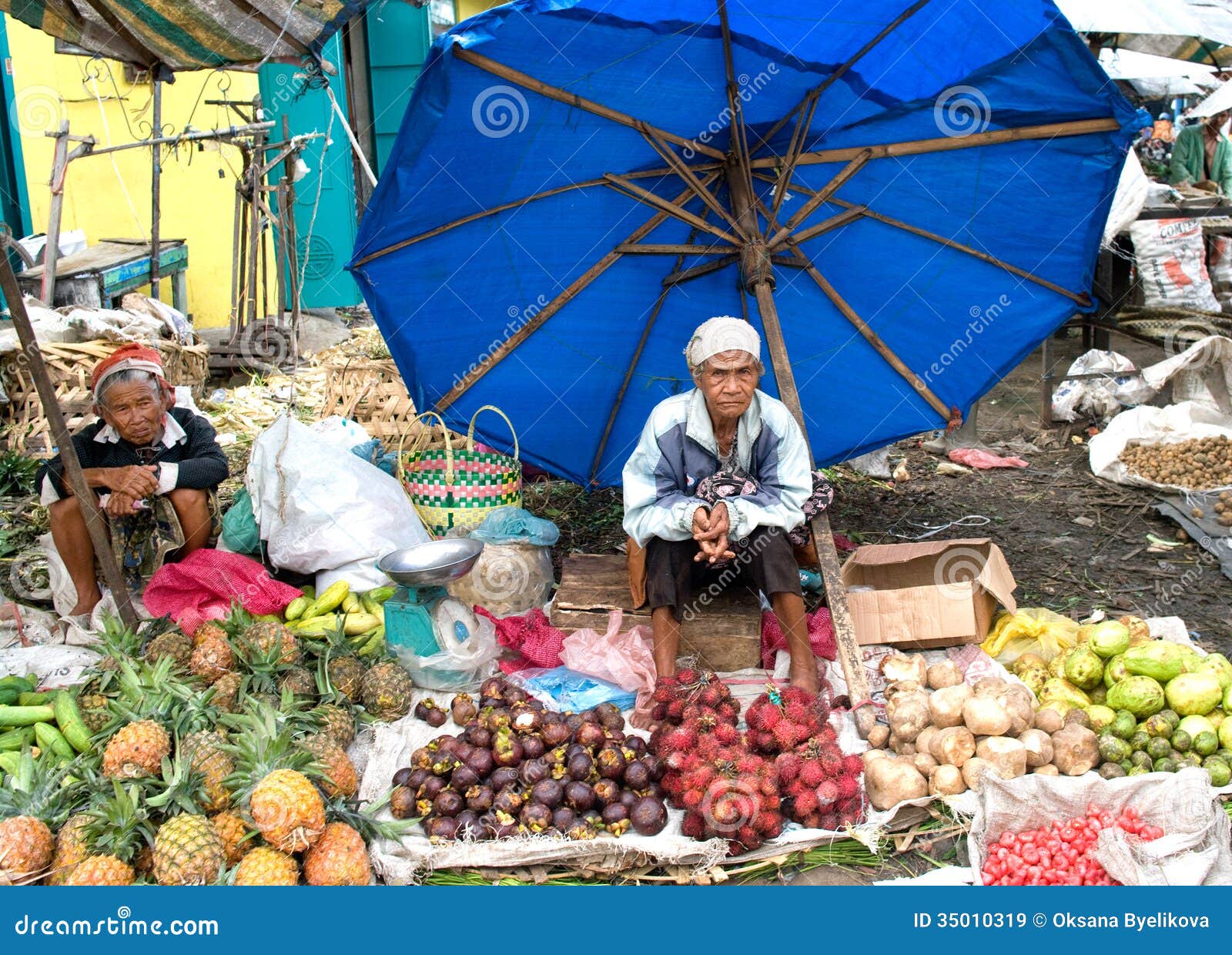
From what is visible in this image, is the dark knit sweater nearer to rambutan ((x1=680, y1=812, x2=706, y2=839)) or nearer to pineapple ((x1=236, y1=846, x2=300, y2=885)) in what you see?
pineapple ((x1=236, y1=846, x2=300, y2=885))

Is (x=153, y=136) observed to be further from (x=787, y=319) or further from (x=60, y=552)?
(x=787, y=319)

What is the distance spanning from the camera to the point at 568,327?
421 centimetres

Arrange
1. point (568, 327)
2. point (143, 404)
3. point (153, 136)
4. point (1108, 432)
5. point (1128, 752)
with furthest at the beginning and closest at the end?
point (153, 136) → point (1108, 432) → point (568, 327) → point (143, 404) → point (1128, 752)

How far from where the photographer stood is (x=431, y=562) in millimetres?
3412

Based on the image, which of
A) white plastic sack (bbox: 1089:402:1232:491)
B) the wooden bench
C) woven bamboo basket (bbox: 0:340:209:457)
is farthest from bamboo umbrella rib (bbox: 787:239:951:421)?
woven bamboo basket (bbox: 0:340:209:457)

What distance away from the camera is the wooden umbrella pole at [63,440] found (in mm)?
3172

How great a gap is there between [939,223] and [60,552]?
376 centimetres

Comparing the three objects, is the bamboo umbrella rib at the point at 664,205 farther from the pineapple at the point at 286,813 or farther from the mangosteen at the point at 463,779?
the pineapple at the point at 286,813

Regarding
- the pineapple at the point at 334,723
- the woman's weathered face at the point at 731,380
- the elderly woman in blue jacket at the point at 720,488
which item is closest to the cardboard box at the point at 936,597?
the elderly woman in blue jacket at the point at 720,488

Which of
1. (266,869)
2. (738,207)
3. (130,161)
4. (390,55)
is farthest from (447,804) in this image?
(390,55)

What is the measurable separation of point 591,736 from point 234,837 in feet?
3.27

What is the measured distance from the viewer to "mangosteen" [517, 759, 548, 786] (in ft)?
9.34

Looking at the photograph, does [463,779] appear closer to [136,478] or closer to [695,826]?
[695,826]

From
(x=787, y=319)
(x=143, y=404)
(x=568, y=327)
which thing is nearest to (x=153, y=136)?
(x=143, y=404)
